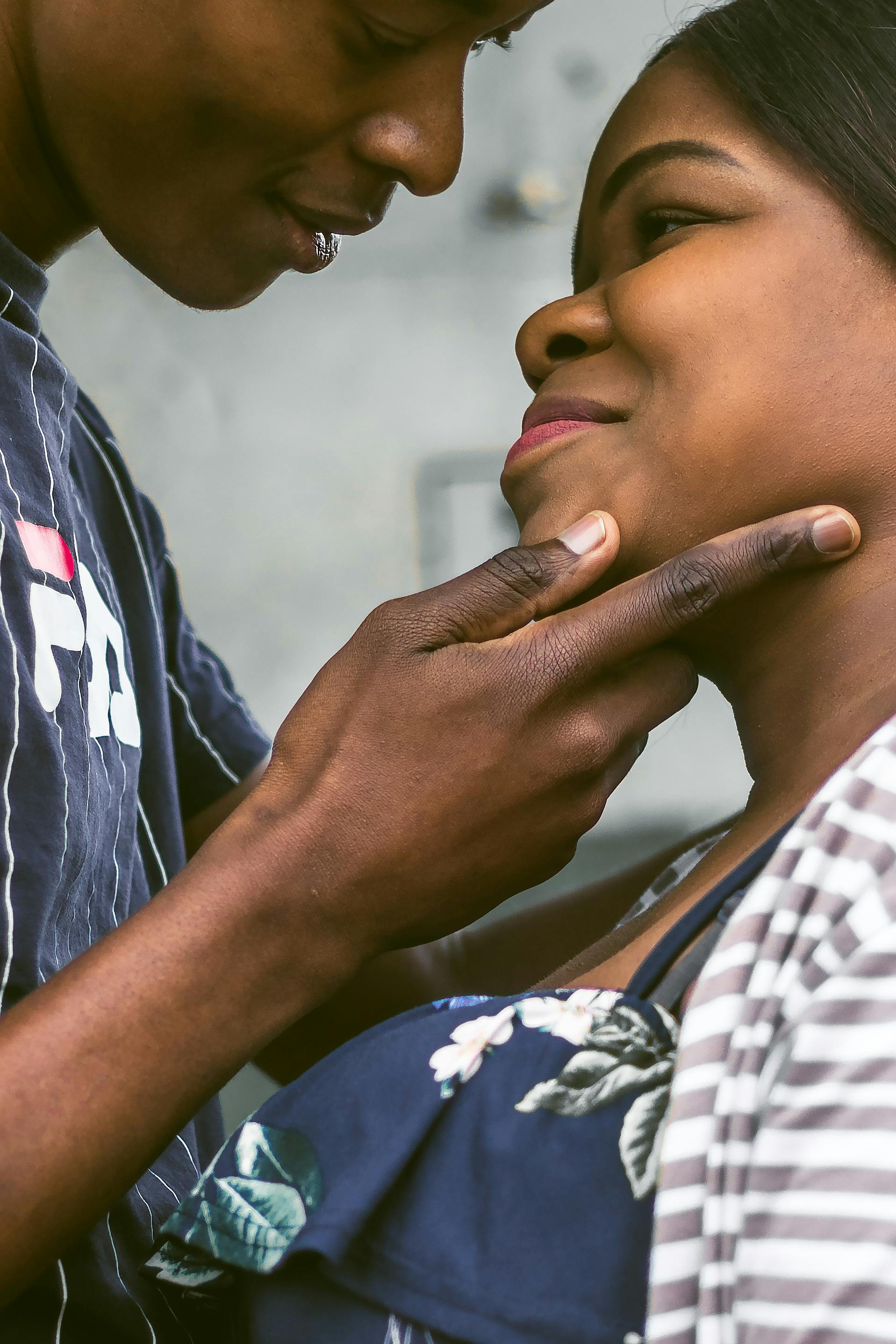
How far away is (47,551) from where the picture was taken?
2.82 ft

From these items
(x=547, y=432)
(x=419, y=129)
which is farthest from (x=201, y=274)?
(x=547, y=432)

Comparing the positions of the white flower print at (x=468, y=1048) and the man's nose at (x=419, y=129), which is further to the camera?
the man's nose at (x=419, y=129)

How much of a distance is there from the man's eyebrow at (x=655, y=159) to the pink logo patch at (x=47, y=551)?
513 mm

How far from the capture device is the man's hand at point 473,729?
68cm

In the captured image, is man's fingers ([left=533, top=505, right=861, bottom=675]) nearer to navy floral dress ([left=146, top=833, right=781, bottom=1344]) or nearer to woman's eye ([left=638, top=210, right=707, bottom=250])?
navy floral dress ([left=146, top=833, right=781, bottom=1344])

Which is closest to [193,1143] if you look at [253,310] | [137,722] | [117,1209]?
[117,1209]

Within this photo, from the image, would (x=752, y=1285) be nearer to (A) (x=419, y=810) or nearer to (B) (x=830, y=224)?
(A) (x=419, y=810)

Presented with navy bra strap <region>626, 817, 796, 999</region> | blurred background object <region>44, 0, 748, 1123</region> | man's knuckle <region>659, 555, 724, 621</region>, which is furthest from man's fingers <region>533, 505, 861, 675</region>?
blurred background object <region>44, 0, 748, 1123</region>

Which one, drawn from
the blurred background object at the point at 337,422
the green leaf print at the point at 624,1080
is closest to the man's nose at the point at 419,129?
the green leaf print at the point at 624,1080

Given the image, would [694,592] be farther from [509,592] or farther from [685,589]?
[509,592]

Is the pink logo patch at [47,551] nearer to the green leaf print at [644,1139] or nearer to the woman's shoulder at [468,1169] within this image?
the woman's shoulder at [468,1169]

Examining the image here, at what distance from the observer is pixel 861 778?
1.82ft

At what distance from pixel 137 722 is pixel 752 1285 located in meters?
0.71

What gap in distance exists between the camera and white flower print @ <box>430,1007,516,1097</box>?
63cm
